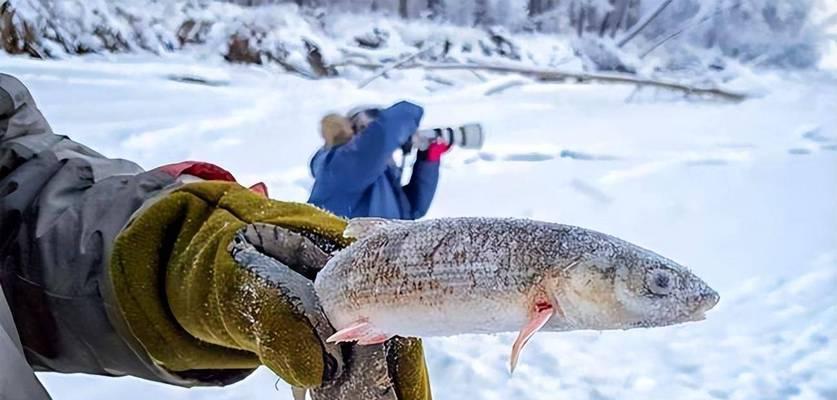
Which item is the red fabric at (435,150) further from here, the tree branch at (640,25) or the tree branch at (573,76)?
the tree branch at (640,25)

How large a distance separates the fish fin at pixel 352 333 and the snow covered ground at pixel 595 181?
166 cm

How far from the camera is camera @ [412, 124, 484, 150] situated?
323cm

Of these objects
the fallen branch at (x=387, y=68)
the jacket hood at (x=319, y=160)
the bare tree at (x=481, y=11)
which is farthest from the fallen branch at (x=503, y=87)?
the jacket hood at (x=319, y=160)

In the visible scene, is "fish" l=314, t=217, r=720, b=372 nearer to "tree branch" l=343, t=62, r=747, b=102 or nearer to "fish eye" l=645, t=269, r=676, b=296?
"fish eye" l=645, t=269, r=676, b=296

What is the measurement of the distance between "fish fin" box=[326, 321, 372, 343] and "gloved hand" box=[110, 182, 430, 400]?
6 cm

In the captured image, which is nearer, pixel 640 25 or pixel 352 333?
pixel 352 333

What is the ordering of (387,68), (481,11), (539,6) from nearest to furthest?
1. (387,68)
2. (481,11)
3. (539,6)

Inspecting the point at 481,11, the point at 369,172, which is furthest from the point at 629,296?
the point at 481,11

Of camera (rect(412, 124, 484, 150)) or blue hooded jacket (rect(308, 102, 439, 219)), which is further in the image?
camera (rect(412, 124, 484, 150))

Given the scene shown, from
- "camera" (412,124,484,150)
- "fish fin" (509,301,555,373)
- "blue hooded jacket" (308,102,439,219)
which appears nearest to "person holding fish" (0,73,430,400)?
"fish fin" (509,301,555,373)

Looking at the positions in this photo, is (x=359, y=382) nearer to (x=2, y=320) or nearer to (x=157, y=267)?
(x=157, y=267)

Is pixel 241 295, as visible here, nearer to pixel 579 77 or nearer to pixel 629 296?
pixel 629 296

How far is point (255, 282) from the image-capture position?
0.96 metres

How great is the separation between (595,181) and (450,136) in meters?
2.91
